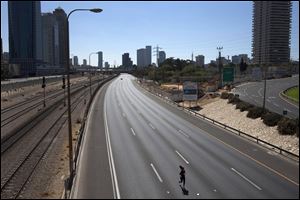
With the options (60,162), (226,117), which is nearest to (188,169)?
(60,162)

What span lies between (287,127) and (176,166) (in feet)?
46.1

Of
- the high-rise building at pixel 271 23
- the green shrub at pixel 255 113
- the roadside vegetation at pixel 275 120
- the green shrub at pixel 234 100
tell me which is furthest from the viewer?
the high-rise building at pixel 271 23

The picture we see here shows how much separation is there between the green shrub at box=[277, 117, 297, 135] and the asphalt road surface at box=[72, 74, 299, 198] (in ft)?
12.3

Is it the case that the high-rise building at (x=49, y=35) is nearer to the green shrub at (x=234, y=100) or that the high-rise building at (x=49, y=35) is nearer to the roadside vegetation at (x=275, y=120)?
the green shrub at (x=234, y=100)

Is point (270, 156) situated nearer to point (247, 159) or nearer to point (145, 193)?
point (247, 159)

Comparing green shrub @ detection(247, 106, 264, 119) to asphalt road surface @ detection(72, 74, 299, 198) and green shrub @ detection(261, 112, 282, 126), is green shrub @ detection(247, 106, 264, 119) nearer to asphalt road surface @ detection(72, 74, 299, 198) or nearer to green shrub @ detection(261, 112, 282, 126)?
green shrub @ detection(261, 112, 282, 126)

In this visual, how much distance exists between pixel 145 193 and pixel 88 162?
337 inches

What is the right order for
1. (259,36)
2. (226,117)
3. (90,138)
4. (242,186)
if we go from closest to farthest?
(242,186)
(90,138)
(226,117)
(259,36)

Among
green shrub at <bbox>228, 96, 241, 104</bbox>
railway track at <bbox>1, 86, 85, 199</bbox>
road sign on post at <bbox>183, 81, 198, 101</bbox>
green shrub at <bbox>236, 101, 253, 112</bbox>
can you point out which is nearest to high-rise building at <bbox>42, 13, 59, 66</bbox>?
road sign on post at <bbox>183, 81, 198, 101</bbox>

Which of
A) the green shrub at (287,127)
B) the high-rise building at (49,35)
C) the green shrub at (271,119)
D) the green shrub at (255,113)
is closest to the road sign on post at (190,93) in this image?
the green shrub at (255,113)

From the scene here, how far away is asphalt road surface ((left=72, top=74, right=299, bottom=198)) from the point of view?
20391 mm

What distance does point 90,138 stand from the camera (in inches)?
1503

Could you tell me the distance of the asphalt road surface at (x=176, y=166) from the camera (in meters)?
→ 20.4

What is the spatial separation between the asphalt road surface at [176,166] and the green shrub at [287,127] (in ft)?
12.3
